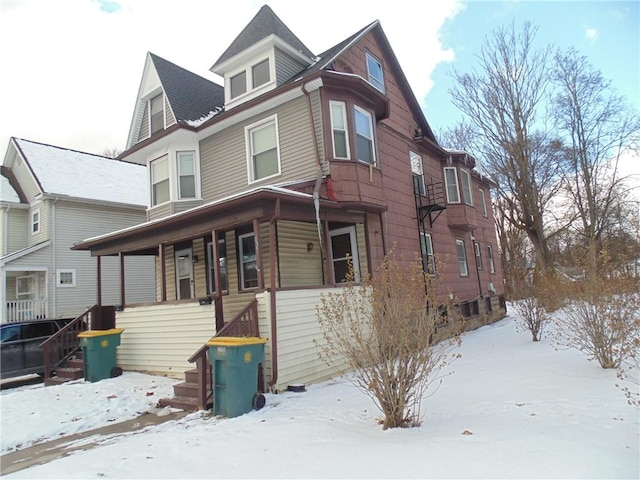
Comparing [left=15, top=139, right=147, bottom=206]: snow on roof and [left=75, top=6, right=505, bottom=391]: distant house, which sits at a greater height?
[left=15, top=139, right=147, bottom=206]: snow on roof

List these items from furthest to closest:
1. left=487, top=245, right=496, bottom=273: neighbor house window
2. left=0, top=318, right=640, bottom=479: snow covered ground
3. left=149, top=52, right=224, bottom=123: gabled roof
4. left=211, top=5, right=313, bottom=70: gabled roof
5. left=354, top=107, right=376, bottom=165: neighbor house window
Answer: left=487, top=245, right=496, bottom=273: neighbor house window < left=149, top=52, right=224, bottom=123: gabled roof < left=211, top=5, right=313, bottom=70: gabled roof < left=354, top=107, right=376, bottom=165: neighbor house window < left=0, top=318, right=640, bottom=479: snow covered ground

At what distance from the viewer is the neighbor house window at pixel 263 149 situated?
10.5m

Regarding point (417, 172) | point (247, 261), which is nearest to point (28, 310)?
point (247, 261)

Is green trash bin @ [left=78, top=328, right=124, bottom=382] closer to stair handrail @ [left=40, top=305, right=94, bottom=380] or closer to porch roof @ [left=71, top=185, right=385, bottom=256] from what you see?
stair handrail @ [left=40, top=305, right=94, bottom=380]

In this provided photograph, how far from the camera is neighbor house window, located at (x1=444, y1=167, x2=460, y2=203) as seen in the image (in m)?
15.4

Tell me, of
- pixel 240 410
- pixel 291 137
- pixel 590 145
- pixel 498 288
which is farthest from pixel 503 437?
pixel 590 145

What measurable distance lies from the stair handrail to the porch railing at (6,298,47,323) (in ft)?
22.2

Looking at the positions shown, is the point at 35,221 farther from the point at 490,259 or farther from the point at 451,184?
the point at 490,259

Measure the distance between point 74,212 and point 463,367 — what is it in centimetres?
1696

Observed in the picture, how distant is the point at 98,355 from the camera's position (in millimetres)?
9023

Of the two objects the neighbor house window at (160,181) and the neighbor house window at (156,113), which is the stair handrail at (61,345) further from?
the neighbor house window at (156,113)

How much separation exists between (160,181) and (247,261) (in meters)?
4.31

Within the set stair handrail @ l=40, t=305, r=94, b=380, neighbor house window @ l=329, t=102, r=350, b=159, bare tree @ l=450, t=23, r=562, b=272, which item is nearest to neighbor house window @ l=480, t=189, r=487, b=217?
bare tree @ l=450, t=23, r=562, b=272

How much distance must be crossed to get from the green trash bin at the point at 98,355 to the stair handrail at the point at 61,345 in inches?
52.6
